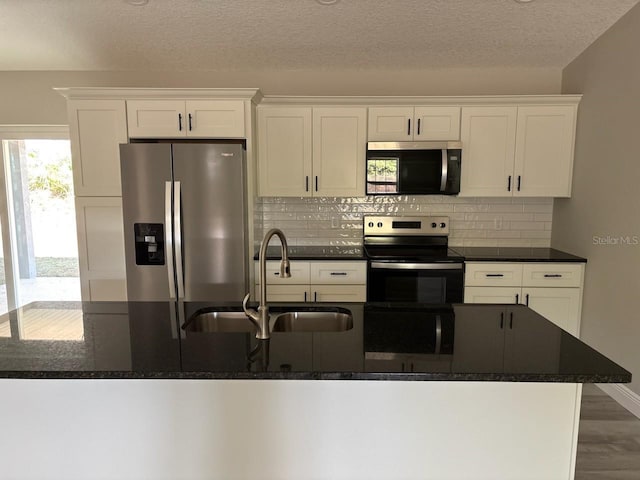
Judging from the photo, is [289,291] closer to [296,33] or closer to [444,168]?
[444,168]

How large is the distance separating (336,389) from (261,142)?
2.50 metres

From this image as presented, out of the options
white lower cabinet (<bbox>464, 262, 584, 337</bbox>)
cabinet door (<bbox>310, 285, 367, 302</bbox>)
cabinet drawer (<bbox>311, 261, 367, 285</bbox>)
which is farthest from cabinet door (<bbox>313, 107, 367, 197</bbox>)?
white lower cabinet (<bbox>464, 262, 584, 337</bbox>)

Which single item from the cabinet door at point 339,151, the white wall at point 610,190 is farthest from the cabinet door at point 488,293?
the cabinet door at point 339,151

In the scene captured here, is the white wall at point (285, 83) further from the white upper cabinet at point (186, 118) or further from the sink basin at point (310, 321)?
the sink basin at point (310, 321)

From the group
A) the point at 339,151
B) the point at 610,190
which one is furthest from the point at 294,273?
the point at 610,190

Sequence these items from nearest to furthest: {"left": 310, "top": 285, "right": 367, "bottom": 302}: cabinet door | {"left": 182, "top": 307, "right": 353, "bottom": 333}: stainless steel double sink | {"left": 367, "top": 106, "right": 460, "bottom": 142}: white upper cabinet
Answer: {"left": 182, "top": 307, "right": 353, "bottom": 333}: stainless steel double sink → {"left": 310, "top": 285, "right": 367, "bottom": 302}: cabinet door → {"left": 367, "top": 106, "right": 460, "bottom": 142}: white upper cabinet

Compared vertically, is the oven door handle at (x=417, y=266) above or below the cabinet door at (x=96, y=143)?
below

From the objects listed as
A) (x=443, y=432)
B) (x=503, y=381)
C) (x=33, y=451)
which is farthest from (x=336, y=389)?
(x=33, y=451)

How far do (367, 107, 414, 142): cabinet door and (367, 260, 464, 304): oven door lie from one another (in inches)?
40.7

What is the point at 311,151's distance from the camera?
334 centimetres

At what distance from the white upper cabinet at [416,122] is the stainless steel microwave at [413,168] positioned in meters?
0.10

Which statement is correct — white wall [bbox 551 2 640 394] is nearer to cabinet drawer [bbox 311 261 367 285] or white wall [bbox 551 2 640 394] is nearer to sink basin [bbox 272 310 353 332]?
cabinet drawer [bbox 311 261 367 285]

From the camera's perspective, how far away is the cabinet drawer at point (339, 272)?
3143mm

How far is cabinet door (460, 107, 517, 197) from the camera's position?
326cm
